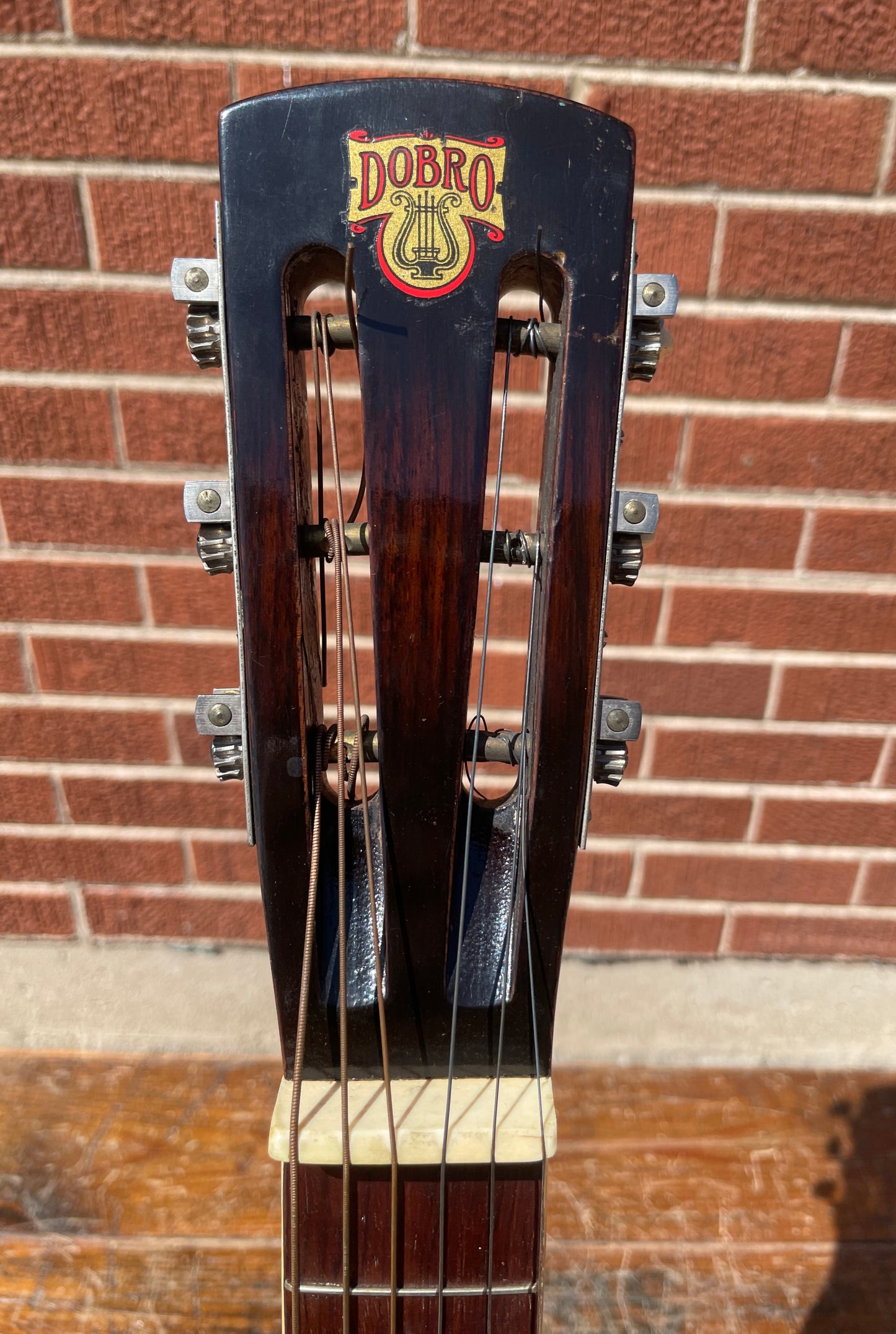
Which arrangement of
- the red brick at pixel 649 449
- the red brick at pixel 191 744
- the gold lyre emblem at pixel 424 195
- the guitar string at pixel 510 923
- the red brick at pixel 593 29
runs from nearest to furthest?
the gold lyre emblem at pixel 424 195
the guitar string at pixel 510 923
the red brick at pixel 593 29
the red brick at pixel 649 449
the red brick at pixel 191 744

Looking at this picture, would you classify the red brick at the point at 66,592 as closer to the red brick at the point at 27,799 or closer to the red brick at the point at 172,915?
the red brick at the point at 27,799

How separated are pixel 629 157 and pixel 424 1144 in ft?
1.59

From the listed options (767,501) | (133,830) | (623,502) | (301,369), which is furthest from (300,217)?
(133,830)

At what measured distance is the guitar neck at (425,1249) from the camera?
47 cm

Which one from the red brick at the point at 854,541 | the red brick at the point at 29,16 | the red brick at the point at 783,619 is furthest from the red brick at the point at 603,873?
the red brick at the point at 29,16

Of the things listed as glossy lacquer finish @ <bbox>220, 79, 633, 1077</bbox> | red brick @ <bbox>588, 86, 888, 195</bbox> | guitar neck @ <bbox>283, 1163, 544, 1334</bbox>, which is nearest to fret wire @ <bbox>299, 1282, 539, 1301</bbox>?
guitar neck @ <bbox>283, 1163, 544, 1334</bbox>

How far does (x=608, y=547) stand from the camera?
1.26ft

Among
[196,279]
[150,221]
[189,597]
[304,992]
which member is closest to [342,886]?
[304,992]

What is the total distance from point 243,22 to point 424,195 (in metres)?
0.39

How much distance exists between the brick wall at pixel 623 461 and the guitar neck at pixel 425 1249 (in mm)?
404

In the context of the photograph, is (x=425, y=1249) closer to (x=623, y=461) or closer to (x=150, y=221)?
(x=623, y=461)

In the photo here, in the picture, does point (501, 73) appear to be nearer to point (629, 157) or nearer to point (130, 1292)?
point (629, 157)

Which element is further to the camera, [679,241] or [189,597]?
Result: [189,597]

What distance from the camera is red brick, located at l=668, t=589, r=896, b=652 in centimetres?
75
